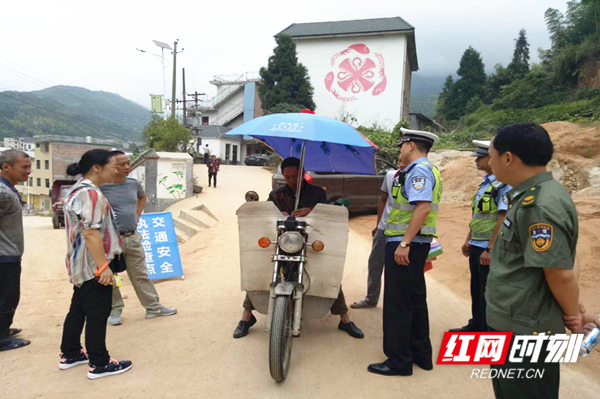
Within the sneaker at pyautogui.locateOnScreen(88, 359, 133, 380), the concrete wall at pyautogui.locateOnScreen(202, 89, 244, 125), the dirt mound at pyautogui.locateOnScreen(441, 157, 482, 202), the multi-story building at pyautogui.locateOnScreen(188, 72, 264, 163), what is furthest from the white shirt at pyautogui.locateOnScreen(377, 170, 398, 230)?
the concrete wall at pyautogui.locateOnScreen(202, 89, 244, 125)

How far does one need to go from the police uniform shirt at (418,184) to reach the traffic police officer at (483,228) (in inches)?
32.0

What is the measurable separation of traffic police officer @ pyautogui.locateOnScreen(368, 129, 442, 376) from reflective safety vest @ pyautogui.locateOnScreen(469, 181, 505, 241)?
0.75 m

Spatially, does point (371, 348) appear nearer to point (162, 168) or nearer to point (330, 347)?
point (330, 347)

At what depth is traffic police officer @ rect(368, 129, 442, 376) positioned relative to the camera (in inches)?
113

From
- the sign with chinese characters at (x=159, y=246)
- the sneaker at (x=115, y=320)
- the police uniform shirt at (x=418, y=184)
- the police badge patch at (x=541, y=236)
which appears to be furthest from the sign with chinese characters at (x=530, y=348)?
the sign with chinese characters at (x=159, y=246)

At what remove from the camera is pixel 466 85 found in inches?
1828

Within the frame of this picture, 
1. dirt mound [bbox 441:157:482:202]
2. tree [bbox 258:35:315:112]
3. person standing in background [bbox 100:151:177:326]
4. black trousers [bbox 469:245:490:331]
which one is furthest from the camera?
tree [bbox 258:35:315:112]

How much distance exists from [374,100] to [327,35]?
639cm

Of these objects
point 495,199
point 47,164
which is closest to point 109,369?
point 495,199

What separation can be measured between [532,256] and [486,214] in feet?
6.25

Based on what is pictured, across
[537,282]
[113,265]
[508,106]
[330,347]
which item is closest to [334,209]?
[330,347]

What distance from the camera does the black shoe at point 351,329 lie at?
3.68 meters

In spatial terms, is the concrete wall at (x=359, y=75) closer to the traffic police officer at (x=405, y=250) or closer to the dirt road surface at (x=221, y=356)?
the dirt road surface at (x=221, y=356)

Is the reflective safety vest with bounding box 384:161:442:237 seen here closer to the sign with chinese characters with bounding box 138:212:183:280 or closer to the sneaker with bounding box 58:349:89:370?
the sneaker with bounding box 58:349:89:370
